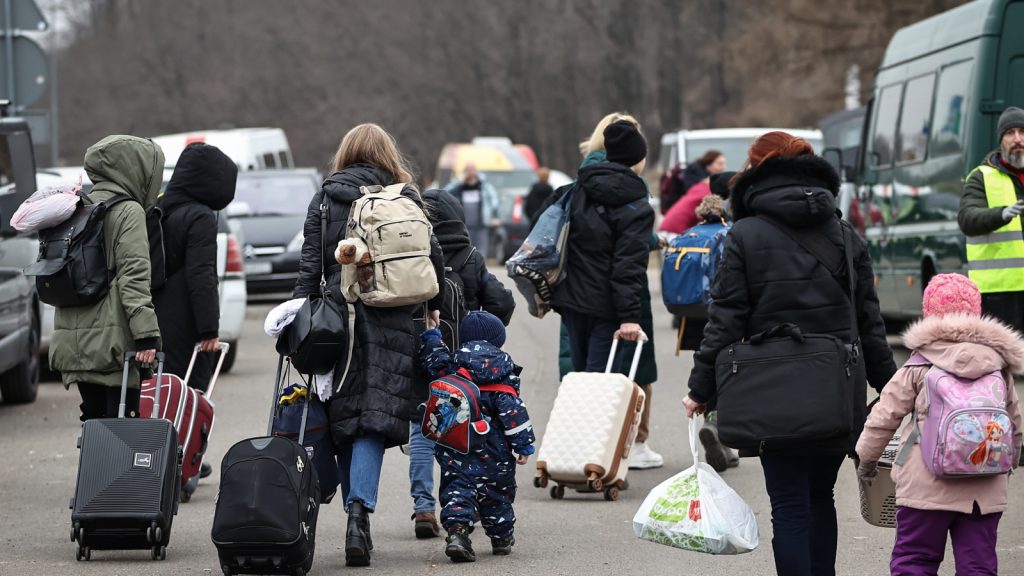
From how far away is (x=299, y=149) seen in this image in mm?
60625

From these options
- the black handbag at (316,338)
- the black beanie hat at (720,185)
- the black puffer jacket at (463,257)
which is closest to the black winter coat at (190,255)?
the black puffer jacket at (463,257)

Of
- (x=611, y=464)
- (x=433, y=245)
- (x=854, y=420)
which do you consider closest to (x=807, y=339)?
(x=854, y=420)

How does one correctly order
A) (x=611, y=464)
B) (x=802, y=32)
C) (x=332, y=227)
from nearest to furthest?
(x=332, y=227) → (x=611, y=464) → (x=802, y=32)

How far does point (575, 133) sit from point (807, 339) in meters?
52.6

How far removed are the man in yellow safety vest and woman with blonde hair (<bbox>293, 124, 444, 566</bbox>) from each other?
3.84m

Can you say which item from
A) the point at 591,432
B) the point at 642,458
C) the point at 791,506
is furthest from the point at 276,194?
the point at 791,506

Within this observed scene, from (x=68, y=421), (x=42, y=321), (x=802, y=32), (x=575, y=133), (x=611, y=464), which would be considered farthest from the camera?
(x=575, y=133)

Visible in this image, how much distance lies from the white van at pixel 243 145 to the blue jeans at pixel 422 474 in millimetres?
16363

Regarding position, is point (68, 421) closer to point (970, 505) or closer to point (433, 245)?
point (433, 245)

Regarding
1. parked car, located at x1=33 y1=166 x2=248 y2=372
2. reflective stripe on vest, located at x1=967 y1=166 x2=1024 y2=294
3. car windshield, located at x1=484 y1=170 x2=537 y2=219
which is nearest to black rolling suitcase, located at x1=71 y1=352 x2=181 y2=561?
reflective stripe on vest, located at x1=967 y1=166 x2=1024 y2=294

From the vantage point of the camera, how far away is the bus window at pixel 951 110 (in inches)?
A: 508

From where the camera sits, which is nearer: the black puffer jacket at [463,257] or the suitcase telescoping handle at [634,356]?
the black puffer jacket at [463,257]

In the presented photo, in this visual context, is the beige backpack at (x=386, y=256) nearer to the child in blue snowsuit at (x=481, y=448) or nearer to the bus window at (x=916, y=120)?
the child in blue snowsuit at (x=481, y=448)

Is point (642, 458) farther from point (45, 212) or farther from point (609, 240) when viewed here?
point (45, 212)
